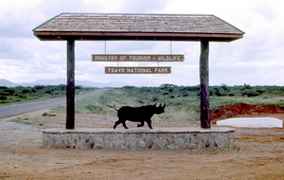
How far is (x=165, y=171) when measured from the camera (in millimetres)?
13180

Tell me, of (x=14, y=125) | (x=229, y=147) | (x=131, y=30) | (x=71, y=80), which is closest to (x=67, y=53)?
(x=71, y=80)

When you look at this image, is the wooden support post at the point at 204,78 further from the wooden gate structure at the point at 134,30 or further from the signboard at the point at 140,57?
the signboard at the point at 140,57

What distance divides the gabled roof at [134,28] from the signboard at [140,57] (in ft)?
1.62

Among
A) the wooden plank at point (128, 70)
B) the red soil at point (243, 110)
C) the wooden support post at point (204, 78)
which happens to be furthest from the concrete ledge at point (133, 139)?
the red soil at point (243, 110)

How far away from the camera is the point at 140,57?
18.3 meters

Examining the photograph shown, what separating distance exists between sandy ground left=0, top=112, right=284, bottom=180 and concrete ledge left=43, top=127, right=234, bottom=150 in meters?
0.43

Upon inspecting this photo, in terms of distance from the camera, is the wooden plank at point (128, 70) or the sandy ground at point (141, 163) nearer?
the sandy ground at point (141, 163)

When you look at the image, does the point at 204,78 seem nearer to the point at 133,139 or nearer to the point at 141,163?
the point at 133,139

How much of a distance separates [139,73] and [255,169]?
5.88 metres

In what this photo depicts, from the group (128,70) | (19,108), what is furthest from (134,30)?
(19,108)

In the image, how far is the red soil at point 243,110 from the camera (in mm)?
43041

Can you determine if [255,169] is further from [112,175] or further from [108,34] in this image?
[108,34]

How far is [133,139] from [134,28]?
10.2 feet

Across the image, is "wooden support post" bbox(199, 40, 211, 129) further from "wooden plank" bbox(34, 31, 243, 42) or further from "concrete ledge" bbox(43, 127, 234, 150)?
"concrete ledge" bbox(43, 127, 234, 150)
